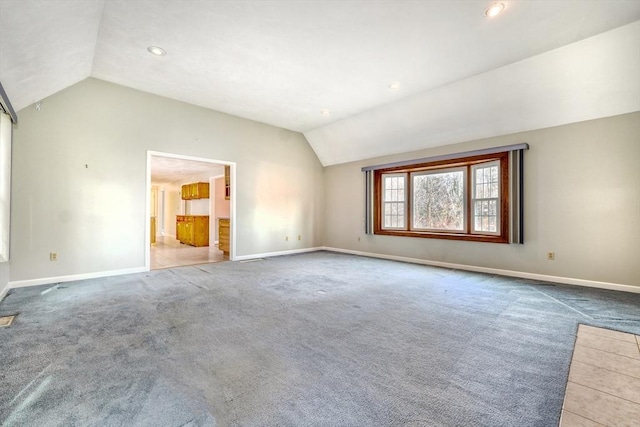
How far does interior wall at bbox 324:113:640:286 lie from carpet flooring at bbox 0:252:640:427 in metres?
0.54

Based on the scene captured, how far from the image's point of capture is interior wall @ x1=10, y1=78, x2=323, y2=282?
3754mm

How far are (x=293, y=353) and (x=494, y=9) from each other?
3.66 meters

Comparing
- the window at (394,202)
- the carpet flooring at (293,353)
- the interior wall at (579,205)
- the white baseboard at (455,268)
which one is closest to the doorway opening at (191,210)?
the white baseboard at (455,268)

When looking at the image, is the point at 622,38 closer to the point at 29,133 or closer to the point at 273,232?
the point at 273,232

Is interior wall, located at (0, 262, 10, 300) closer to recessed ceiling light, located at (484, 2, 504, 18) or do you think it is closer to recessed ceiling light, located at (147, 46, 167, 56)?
recessed ceiling light, located at (147, 46, 167, 56)

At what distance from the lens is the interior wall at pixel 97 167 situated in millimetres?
3754

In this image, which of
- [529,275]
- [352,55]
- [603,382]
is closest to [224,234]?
[352,55]

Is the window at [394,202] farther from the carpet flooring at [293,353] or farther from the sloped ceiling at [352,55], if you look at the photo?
the carpet flooring at [293,353]

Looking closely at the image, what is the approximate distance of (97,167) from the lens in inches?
168

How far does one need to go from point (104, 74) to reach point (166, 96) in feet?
3.06

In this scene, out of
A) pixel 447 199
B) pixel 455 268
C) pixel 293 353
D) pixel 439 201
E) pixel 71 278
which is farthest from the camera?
pixel 439 201

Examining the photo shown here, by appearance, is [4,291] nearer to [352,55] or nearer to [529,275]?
[352,55]

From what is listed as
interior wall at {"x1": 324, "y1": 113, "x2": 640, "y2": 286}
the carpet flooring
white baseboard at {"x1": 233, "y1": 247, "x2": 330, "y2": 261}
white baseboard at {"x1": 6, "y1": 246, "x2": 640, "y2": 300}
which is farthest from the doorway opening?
interior wall at {"x1": 324, "y1": 113, "x2": 640, "y2": 286}

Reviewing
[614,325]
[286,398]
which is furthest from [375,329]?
[614,325]
